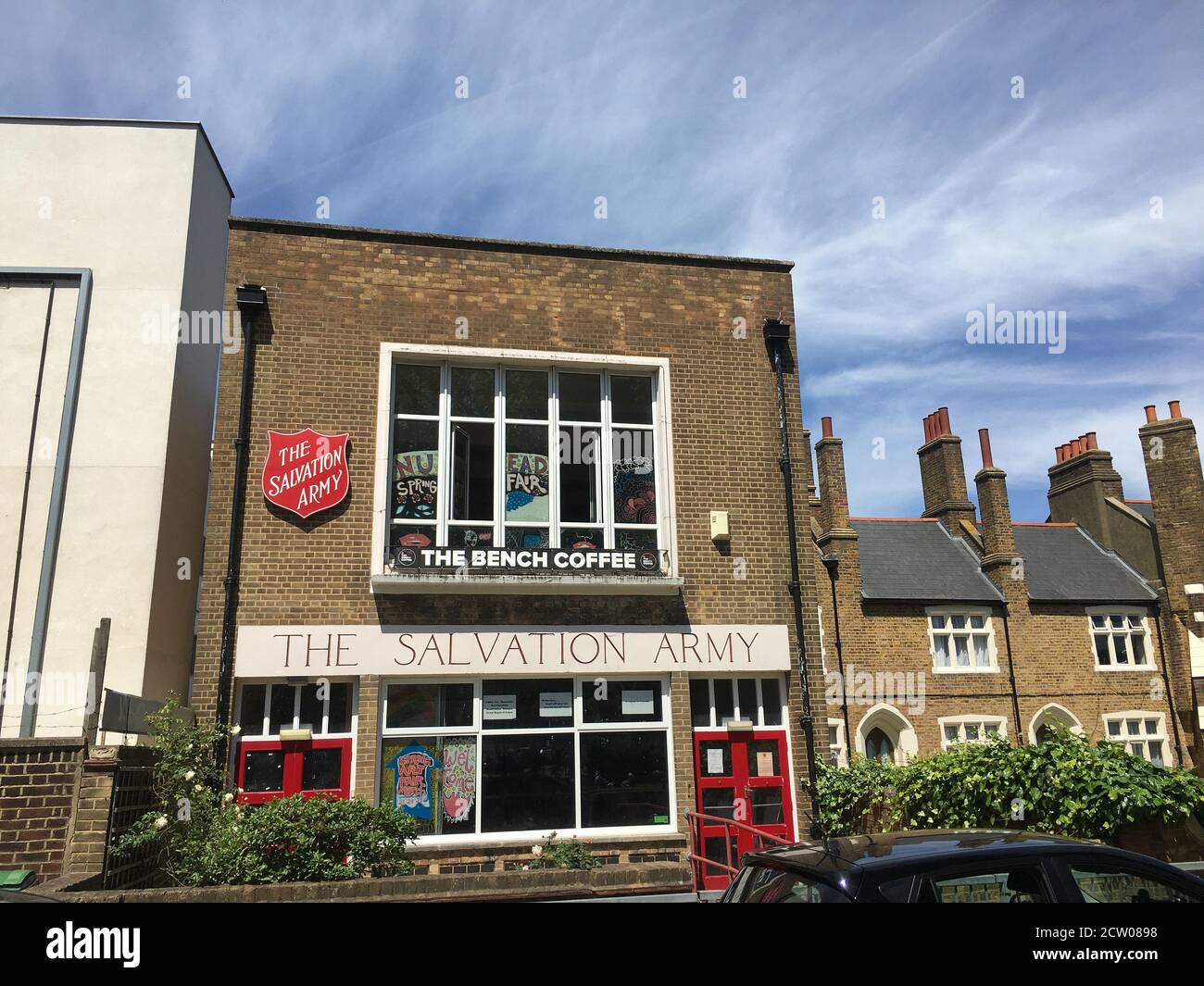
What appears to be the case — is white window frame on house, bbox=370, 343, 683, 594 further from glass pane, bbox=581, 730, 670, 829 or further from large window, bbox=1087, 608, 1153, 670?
large window, bbox=1087, 608, 1153, 670

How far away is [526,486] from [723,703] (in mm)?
4058

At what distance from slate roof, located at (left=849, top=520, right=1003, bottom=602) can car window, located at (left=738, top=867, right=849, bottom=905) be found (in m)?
20.8

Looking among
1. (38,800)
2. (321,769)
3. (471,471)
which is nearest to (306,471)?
(471,471)

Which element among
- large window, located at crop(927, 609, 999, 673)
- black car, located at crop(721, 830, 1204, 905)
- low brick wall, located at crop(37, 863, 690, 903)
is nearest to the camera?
black car, located at crop(721, 830, 1204, 905)

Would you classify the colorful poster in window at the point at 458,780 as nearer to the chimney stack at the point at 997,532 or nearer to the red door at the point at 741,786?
the red door at the point at 741,786

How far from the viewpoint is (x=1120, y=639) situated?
27.0 metres

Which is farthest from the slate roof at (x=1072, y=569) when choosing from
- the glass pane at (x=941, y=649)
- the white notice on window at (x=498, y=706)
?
the white notice on window at (x=498, y=706)

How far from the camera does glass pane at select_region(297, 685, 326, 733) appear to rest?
11.3 m

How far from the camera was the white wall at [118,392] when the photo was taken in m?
11.4

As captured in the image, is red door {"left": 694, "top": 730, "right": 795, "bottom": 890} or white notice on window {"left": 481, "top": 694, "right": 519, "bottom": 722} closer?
white notice on window {"left": 481, "top": 694, "right": 519, "bottom": 722}

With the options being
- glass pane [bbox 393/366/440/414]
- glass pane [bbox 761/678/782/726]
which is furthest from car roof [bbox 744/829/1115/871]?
glass pane [bbox 393/366/440/414]

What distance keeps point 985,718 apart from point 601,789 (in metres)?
17.0

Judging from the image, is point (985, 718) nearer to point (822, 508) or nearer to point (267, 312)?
point (822, 508)

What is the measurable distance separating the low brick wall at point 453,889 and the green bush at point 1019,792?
386cm
